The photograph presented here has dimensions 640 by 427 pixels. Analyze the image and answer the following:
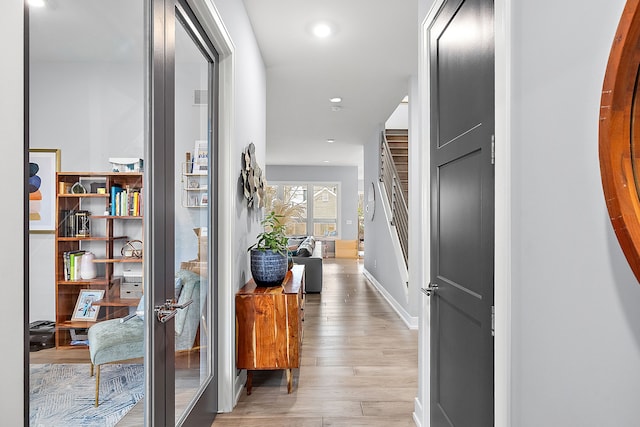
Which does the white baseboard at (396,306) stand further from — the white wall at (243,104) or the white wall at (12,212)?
the white wall at (12,212)

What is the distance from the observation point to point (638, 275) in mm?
658

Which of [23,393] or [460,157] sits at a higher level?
[460,157]

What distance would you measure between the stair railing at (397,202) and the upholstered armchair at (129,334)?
3453mm

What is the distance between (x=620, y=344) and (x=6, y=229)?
120cm

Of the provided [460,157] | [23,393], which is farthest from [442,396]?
[23,393]

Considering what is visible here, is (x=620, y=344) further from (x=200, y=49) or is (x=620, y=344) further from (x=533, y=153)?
(x=200, y=49)

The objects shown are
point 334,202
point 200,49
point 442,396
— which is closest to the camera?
point 442,396

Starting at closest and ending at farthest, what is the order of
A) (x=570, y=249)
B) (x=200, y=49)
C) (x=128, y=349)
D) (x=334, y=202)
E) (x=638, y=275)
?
(x=638, y=275) < (x=570, y=249) < (x=128, y=349) < (x=200, y=49) < (x=334, y=202)

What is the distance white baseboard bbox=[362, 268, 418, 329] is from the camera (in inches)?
169

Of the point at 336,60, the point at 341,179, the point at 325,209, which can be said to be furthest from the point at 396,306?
Answer: the point at 341,179

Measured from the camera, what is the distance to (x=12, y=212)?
762 millimetres

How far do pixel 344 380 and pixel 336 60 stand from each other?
282 cm

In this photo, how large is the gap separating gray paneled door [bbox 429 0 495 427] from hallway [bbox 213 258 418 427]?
0.58 m

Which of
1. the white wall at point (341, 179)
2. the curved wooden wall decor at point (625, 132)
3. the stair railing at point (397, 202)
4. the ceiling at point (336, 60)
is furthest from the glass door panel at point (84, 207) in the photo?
the white wall at point (341, 179)
